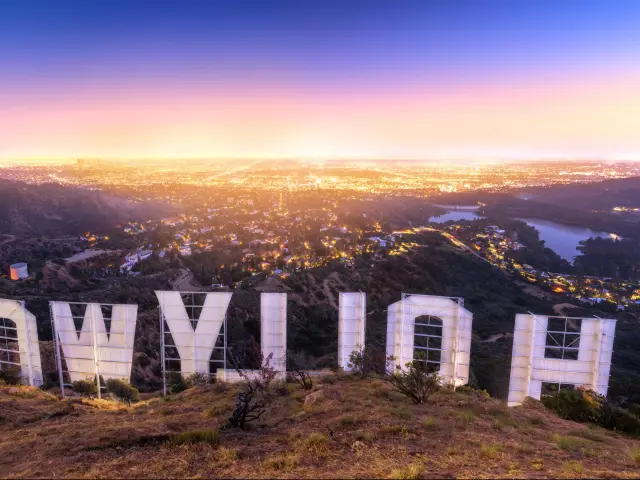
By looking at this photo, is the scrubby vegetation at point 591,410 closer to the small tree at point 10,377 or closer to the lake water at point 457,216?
the small tree at point 10,377

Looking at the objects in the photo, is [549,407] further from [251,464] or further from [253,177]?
[253,177]

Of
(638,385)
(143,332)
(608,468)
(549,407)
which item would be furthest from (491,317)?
(608,468)

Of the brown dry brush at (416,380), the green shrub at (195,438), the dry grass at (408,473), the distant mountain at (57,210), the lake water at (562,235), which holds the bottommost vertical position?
the lake water at (562,235)

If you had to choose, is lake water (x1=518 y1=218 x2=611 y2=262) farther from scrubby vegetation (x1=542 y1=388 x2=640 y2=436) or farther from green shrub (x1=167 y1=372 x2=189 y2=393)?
green shrub (x1=167 y1=372 x2=189 y2=393)

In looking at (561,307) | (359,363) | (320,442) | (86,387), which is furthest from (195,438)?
(561,307)

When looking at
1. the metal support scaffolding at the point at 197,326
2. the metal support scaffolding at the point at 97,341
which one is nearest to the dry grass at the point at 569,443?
the metal support scaffolding at the point at 197,326
